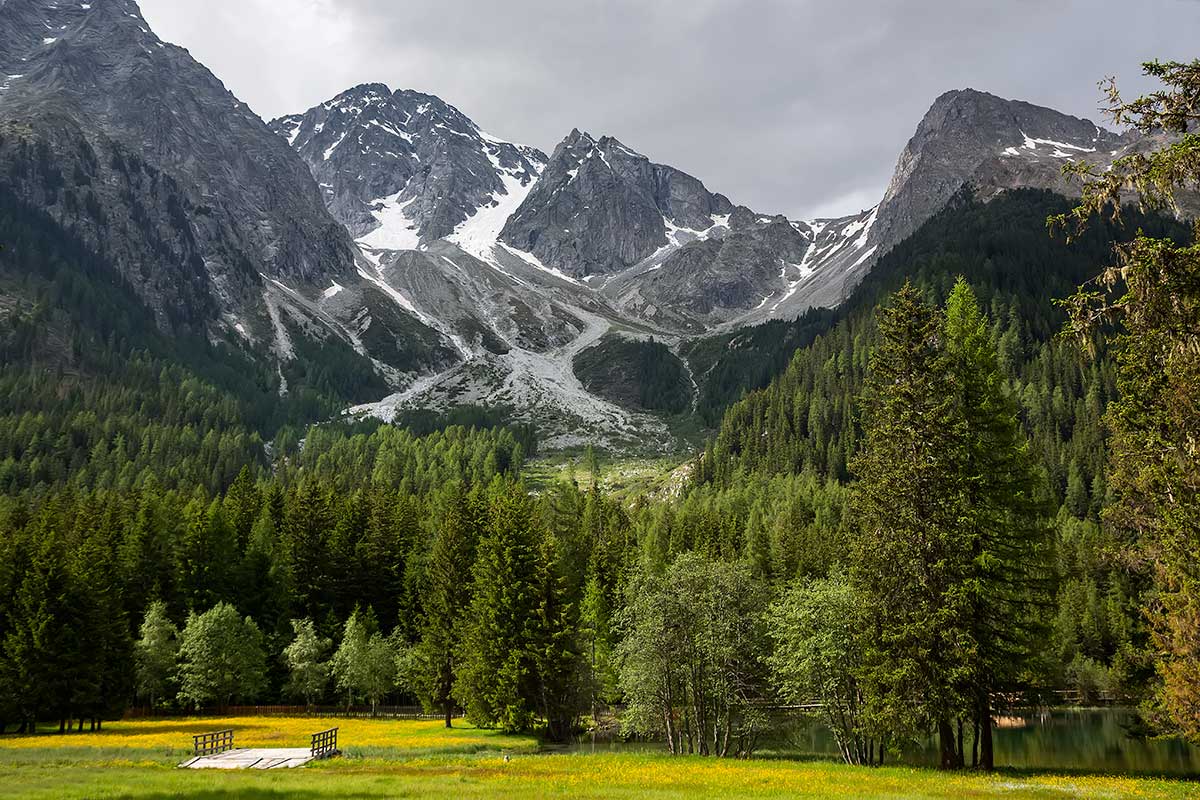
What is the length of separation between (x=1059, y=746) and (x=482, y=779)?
43.5 m

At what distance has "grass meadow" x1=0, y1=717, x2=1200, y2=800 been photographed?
24766 mm

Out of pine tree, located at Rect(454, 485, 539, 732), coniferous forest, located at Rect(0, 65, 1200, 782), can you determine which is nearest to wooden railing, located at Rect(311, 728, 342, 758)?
pine tree, located at Rect(454, 485, 539, 732)

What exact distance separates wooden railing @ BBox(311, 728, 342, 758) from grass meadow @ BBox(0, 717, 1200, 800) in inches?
42.5

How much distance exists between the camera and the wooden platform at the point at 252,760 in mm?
35812

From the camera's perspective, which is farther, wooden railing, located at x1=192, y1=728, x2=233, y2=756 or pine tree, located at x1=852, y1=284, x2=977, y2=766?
wooden railing, located at x1=192, y1=728, x2=233, y2=756

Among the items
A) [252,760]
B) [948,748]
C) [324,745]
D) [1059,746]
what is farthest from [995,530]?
[252,760]

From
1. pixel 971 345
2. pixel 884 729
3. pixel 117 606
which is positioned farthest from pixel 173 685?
pixel 971 345

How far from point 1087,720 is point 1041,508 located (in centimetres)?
5425

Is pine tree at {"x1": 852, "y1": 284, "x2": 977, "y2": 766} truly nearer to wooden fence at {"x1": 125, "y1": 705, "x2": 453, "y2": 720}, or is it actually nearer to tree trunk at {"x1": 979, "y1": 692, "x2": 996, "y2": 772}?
tree trunk at {"x1": 979, "y1": 692, "x2": 996, "y2": 772}

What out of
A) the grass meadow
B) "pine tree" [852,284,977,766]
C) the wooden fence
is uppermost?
"pine tree" [852,284,977,766]

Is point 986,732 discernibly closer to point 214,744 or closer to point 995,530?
point 995,530

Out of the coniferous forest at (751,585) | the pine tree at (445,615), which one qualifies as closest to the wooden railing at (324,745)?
the coniferous forest at (751,585)

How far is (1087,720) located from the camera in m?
70.1

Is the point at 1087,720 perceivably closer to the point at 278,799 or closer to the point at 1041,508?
the point at 1041,508
